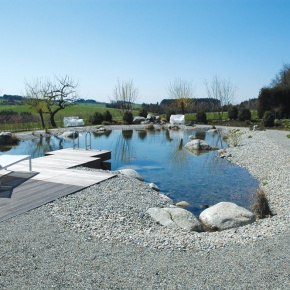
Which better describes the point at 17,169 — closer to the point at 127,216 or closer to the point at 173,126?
the point at 127,216

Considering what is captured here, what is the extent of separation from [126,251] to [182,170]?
257 inches

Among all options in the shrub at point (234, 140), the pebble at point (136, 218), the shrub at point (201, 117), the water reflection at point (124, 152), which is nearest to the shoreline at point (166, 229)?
the pebble at point (136, 218)

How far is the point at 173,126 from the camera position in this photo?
83.1 feet

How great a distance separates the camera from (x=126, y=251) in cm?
366

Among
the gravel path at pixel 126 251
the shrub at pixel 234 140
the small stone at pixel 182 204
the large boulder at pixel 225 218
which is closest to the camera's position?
the gravel path at pixel 126 251

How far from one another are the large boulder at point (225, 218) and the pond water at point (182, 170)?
31.3 inches

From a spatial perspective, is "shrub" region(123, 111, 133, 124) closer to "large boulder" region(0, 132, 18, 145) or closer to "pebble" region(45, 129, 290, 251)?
"large boulder" region(0, 132, 18, 145)

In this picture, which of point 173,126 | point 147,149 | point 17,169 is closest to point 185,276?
point 17,169

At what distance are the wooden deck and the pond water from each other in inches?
70.9

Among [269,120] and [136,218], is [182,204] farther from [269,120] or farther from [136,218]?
[269,120]

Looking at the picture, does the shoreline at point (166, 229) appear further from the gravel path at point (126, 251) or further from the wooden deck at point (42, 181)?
the wooden deck at point (42, 181)

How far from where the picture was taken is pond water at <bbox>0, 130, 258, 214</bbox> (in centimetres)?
736

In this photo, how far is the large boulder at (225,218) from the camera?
5133 mm

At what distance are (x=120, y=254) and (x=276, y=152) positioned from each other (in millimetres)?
9676
